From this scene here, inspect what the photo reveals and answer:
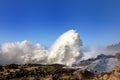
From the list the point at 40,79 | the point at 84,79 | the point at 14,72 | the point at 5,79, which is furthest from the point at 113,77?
the point at 14,72

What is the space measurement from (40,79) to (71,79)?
16.6 m

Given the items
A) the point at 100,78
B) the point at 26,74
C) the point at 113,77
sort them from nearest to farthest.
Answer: the point at 113,77 < the point at 100,78 < the point at 26,74

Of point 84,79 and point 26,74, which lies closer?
point 84,79

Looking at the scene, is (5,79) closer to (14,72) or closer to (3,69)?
(14,72)

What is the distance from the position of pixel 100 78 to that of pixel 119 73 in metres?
11.0

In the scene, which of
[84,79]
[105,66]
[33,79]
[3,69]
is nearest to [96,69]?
[105,66]

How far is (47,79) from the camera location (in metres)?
131

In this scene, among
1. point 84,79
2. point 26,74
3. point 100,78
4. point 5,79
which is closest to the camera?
point 100,78

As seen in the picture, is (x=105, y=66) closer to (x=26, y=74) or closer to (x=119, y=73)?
(x=26, y=74)

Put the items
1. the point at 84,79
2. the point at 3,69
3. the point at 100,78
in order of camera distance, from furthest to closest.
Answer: the point at 3,69 < the point at 84,79 < the point at 100,78

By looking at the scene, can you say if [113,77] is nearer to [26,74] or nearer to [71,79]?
[71,79]

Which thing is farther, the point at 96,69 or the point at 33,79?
the point at 96,69

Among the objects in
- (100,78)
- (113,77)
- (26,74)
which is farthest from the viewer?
(26,74)

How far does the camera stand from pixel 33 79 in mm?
133875
